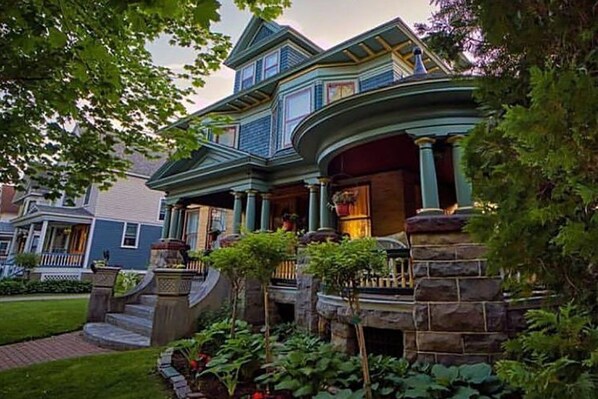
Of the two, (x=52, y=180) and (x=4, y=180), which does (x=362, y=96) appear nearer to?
(x=52, y=180)

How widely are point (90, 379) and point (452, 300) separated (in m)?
4.97

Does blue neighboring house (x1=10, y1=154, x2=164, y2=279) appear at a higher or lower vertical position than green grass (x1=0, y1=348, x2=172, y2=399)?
higher

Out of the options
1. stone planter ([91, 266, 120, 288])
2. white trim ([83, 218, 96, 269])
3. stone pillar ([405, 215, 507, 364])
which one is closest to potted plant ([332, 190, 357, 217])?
stone pillar ([405, 215, 507, 364])

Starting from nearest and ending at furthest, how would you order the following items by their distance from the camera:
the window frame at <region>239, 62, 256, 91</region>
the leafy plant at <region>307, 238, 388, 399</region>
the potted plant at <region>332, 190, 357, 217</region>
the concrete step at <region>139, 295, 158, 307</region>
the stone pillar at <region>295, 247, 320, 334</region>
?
the leafy plant at <region>307, 238, 388, 399</region> → the stone pillar at <region>295, 247, 320, 334</region> → the potted plant at <region>332, 190, 357, 217</region> → the concrete step at <region>139, 295, 158, 307</region> → the window frame at <region>239, 62, 256, 91</region>

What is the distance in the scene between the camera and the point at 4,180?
207 inches

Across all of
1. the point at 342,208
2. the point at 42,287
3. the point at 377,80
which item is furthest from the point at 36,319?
the point at 377,80

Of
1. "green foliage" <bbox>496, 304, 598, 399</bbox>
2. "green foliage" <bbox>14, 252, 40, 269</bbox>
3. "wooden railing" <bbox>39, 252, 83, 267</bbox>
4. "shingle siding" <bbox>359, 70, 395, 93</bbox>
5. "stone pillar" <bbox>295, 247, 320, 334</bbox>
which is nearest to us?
"green foliage" <bbox>496, 304, 598, 399</bbox>

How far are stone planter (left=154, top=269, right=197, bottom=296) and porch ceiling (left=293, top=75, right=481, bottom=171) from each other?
13.0 ft

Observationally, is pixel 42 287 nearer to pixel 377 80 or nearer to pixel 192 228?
pixel 192 228

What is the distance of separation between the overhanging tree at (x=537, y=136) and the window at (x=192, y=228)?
1456 centimetres

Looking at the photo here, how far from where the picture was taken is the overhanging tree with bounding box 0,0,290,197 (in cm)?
355

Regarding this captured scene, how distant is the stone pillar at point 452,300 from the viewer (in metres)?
4.19

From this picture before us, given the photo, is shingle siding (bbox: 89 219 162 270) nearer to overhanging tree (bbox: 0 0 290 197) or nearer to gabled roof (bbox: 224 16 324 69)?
gabled roof (bbox: 224 16 324 69)

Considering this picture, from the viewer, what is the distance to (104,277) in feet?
29.5
